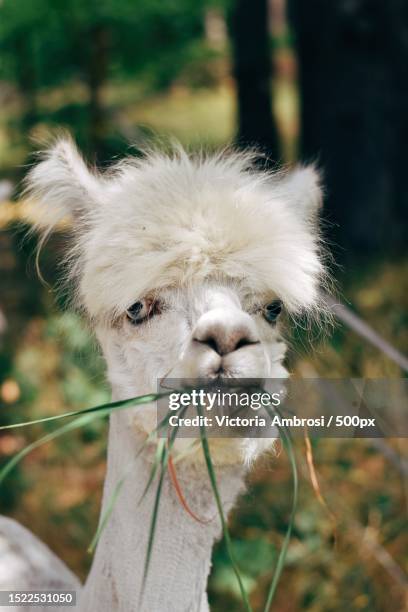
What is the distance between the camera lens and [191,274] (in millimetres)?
1866

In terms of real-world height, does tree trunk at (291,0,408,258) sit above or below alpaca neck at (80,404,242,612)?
above

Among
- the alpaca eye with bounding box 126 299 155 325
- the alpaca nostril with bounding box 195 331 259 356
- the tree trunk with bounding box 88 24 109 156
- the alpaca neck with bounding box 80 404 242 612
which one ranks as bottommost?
→ the alpaca neck with bounding box 80 404 242 612

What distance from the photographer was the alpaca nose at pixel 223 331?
168 centimetres

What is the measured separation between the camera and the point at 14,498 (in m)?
4.28

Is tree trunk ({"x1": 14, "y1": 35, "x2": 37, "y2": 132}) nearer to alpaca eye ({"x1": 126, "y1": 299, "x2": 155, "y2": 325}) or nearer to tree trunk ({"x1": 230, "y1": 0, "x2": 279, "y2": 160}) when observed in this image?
tree trunk ({"x1": 230, "y1": 0, "x2": 279, "y2": 160})

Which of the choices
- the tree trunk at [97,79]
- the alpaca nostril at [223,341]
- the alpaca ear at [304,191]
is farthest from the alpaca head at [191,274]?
the tree trunk at [97,79]

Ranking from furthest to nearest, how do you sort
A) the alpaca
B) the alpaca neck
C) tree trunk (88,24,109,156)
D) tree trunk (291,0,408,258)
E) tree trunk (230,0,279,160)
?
1. tree trunk (230,0,279,160)
2. tree trunk (291,0,408,258)
3. tree trunk (88,24,109,156)
4. the alpaca neck
5. the alpaca

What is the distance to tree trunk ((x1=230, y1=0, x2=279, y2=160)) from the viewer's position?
840 centimetres

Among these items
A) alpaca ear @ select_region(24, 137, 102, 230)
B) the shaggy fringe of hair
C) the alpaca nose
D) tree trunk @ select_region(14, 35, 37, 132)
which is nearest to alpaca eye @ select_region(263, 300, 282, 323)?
the shaggy fringe of hair

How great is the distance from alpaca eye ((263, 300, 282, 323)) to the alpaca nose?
286 mm

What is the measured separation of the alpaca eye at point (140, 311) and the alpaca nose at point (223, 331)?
0.25 m

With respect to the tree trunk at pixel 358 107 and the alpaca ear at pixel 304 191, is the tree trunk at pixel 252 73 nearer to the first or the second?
the tree trunk at pixel 358 107

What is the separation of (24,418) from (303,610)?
2058 mm

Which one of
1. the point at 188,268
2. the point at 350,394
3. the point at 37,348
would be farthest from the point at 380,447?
the point at 37,348
